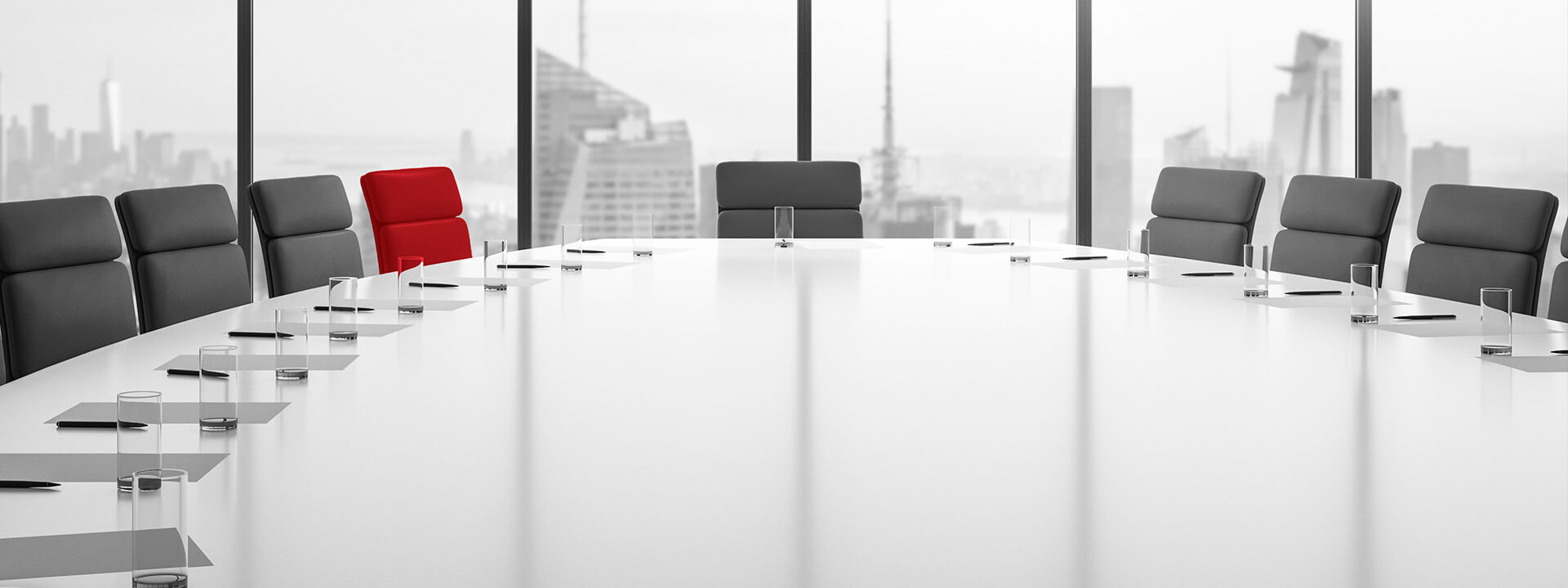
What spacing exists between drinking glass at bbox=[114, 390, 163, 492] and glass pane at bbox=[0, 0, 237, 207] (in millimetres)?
6049

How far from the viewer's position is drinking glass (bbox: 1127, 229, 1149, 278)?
14.3ft

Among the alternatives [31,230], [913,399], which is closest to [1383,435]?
[913,399]

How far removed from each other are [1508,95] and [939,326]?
212 inches

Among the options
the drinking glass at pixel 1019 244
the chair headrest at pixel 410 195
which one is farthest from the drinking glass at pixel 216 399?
the chair headrest at pixel 410 195

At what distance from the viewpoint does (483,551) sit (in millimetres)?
1498

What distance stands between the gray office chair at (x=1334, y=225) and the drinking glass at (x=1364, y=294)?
1.54 m

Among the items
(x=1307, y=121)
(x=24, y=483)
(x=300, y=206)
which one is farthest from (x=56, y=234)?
(x=1307, y=121)

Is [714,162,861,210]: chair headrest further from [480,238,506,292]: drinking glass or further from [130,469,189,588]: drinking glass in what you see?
[130,469,189,588]: drinking glass

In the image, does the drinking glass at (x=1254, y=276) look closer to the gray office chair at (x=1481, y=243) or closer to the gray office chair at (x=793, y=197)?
the gray office chair at (x=1481, y=243)

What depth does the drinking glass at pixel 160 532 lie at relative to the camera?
133cm

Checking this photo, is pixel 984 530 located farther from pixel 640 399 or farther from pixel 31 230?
pixel 31 230

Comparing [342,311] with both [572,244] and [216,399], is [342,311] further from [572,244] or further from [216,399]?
[572,244]

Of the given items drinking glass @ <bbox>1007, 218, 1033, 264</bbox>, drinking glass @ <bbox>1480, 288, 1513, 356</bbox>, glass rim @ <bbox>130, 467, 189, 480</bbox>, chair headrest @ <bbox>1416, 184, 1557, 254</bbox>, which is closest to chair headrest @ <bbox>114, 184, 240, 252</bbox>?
drinking glass @ <bbox>1007, 218, 1033, 264</bbox>

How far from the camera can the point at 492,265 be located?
14.1 feet
